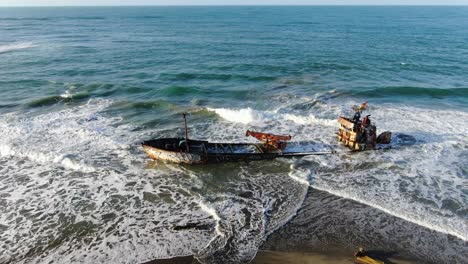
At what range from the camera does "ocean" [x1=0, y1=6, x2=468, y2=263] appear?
49.6 ft

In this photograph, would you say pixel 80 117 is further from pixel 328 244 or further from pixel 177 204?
pixel 328 244

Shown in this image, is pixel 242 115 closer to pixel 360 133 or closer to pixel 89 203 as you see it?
pixel 360 133

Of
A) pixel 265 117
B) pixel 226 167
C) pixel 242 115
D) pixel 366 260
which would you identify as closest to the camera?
pixel 366 260

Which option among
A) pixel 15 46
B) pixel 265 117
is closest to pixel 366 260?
pixel 265 117

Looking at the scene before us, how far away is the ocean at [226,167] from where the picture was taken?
595 inches

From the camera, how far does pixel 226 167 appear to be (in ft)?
70.9

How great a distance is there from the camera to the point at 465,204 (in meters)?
17.6

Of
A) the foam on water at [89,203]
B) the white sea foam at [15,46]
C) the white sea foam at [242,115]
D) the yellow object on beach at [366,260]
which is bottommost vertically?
the foam on water at [89,203]

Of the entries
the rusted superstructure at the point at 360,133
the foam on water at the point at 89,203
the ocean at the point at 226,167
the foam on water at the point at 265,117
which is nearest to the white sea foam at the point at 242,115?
the foam on water at the point at 265,117

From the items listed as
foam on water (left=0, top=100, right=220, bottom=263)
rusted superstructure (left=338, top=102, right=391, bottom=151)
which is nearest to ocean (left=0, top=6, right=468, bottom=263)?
foam on water (left=0, top=100, right=220, bottom=263)

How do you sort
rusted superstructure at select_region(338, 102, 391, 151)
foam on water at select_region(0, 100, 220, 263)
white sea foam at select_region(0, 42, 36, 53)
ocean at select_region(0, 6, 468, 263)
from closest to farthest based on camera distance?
foam on water at select_region(0, 100, 220, 263) → ocean at select_region(0, 6, 468, 263) → rusted superstructure at select_region(338, 102, 391, 151) → white sea foam at select_region(0, 42, 36, 53)

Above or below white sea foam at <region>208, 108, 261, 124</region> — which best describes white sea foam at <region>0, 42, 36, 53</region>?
above

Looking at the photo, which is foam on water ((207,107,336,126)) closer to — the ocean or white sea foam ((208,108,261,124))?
white sea foam ((208,108,261,124))

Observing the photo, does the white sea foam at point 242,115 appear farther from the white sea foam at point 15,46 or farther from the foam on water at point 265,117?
the white sea foam at point 15,46
